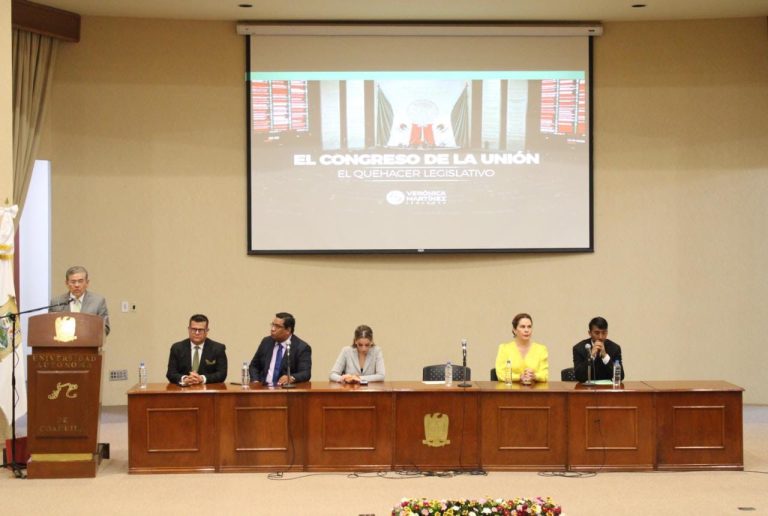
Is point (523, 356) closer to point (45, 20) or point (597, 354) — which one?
point (597, 354)

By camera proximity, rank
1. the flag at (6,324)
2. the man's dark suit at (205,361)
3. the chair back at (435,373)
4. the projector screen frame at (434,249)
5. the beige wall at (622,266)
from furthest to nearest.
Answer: the beige wall at (622,266)
the projector screen frame at (434,249)
the chair back at (435,373)
the man's dark suit at (205,361)
the flag at (6,324)

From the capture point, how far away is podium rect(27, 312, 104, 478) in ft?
24.3

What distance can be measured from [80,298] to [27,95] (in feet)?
8.27

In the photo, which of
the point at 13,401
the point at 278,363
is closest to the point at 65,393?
the point at 13,401

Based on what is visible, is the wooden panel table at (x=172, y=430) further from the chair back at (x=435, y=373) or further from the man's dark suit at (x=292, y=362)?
the chair back at (x=435, y=373)

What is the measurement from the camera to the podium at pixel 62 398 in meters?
7.40

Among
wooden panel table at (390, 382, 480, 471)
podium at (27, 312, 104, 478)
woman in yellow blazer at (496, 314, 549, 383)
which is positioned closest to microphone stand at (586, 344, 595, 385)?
woman in yellow blazer at (496, 314, 549, 383)

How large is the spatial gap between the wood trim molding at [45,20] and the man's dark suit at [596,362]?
18.2 feet

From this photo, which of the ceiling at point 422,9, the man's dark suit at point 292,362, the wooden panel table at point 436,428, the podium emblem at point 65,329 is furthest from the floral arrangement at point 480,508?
the ceiling at point 422,9

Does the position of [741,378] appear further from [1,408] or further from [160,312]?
[1,408]

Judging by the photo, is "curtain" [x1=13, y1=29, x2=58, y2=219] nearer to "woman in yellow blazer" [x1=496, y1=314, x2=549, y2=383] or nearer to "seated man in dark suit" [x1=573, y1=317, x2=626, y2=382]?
"woman in yellow blazer" [x1=496, y1=314, x2=549, y2=383]

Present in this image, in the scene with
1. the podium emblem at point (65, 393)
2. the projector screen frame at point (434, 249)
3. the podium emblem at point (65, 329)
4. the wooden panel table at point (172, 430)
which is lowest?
the wooden panel table at point (172, 430)

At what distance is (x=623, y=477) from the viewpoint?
7375 millimetres

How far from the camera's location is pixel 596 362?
8219 millimetres
